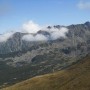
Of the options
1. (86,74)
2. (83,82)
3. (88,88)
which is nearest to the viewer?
(88,88)

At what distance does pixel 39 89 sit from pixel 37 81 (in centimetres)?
1862

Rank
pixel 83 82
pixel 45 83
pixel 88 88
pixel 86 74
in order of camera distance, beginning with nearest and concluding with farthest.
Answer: pixel 88 88 → pixel 83 82 → pixel 86 74 → pixel 45 83

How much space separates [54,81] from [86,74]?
946 inches

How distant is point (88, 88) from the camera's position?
446 feet

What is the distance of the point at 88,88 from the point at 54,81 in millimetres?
46441

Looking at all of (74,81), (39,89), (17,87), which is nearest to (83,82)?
(74,81)

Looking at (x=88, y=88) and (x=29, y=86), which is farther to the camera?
(x=29, y=86)

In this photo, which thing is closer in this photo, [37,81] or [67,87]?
[67,87]

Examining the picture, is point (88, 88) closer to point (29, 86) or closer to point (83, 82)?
point (83, 82)

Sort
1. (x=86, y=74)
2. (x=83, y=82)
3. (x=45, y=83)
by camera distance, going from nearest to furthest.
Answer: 1. (x=83, y=82)
2. (x=86, y=74)
3. (x=45, y=83)

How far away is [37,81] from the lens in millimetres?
188625

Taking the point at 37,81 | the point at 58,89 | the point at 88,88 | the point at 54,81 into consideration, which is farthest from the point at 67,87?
the point at 37,81

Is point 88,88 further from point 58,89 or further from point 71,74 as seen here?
point 71,74

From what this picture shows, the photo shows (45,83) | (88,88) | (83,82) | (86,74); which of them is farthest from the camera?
(45,83)
